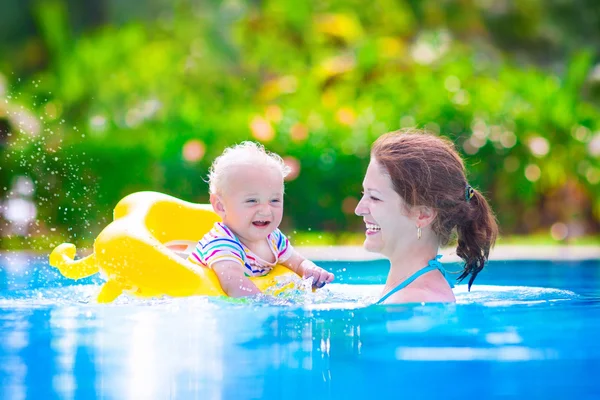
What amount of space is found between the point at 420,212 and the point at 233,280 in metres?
0.94

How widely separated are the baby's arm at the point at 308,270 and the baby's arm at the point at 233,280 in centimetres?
33

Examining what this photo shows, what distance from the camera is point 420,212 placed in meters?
3.65

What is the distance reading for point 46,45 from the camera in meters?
15.4

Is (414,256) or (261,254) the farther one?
(261,254)

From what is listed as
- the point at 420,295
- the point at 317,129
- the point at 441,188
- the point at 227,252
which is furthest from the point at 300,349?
the point at 317,129

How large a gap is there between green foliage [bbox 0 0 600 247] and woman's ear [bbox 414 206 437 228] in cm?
476

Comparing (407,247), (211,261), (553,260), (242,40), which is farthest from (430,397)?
(242,40)

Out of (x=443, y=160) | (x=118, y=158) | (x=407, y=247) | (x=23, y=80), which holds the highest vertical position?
(x=23, y=80)

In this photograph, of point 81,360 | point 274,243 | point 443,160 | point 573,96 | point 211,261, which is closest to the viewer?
point 81,360

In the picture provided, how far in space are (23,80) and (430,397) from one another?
12.9 metres

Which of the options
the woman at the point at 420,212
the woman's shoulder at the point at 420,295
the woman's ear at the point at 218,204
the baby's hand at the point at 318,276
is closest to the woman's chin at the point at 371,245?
the woman at the point at 420,212

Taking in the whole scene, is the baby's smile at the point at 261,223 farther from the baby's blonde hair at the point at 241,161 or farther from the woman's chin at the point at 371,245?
the woman's chin at the point at 371,245

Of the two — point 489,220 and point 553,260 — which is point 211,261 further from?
point 553,260

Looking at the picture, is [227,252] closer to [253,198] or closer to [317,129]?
[253,198]
